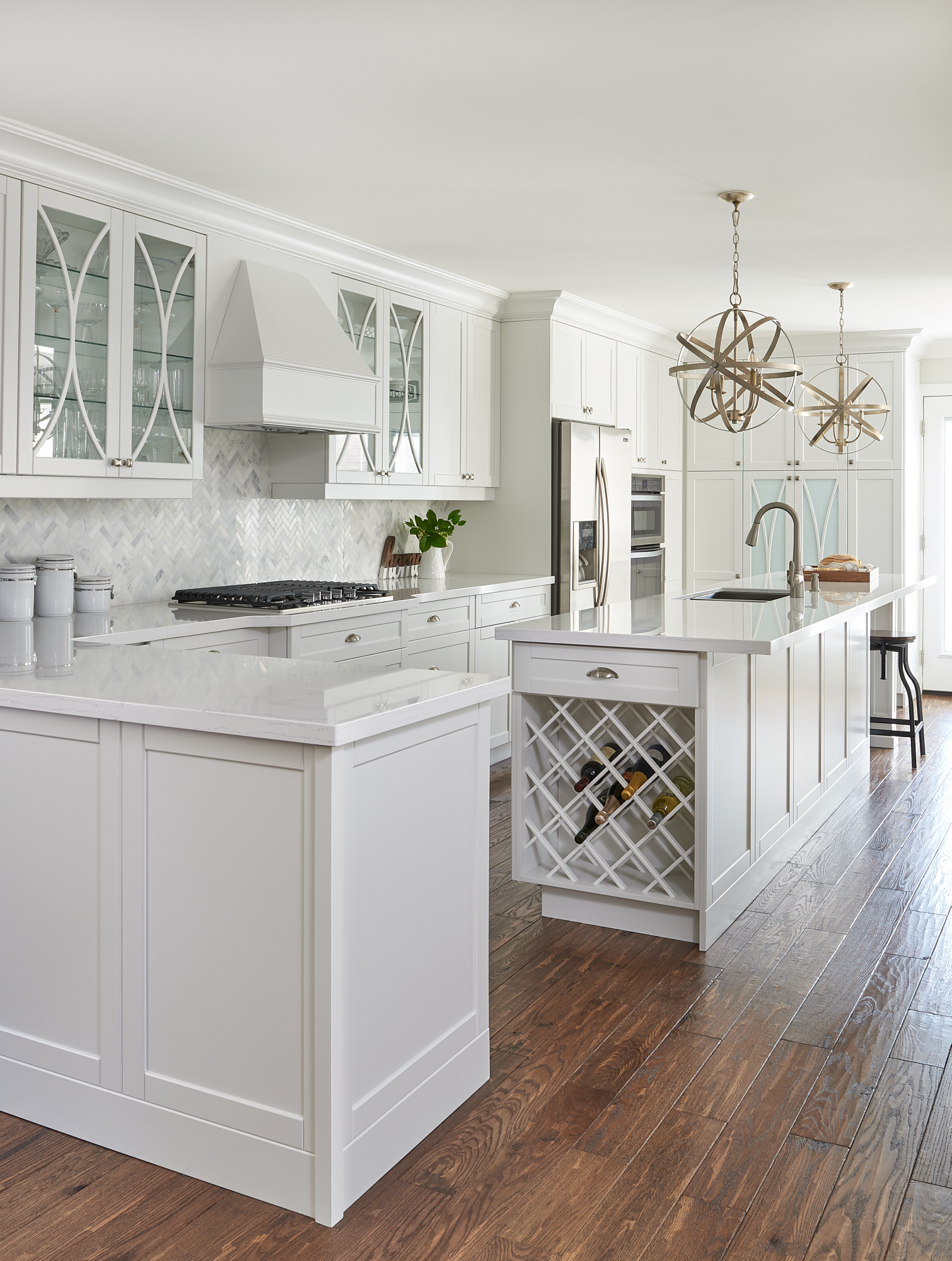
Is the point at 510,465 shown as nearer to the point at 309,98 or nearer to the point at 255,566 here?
the point at 255,566

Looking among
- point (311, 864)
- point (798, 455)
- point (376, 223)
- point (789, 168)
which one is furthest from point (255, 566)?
point (798, 455)

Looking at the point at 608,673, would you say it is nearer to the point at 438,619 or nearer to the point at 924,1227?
Answer: the point at 924,1227

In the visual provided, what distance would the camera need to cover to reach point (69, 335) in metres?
3.56

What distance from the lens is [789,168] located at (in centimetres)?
370

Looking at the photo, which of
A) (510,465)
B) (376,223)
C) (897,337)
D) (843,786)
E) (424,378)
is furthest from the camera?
(897,337)

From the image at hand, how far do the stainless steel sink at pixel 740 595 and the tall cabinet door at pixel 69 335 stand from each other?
8.11ft

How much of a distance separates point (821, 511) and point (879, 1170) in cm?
588

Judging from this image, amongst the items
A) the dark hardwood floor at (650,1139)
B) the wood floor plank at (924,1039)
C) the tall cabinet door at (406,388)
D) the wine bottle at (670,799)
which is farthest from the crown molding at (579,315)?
the wood floor plank at (924,1039)

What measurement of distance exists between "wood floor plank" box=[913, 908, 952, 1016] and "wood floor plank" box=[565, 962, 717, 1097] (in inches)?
21.1

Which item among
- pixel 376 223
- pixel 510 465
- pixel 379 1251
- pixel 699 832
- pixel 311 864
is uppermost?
pixel 376 223

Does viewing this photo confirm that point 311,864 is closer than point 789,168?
Yes

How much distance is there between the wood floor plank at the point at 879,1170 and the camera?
1871mm

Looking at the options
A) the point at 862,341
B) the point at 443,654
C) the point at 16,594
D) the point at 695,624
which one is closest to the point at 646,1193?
the point at 695,624

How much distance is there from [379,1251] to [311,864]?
66 cm
